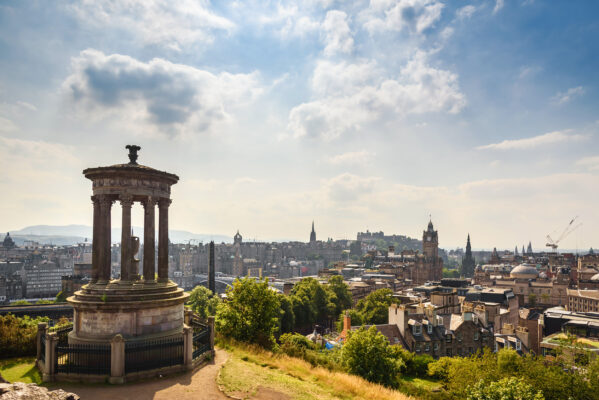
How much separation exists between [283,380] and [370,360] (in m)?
11.7

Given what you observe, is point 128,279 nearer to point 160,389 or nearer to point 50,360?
point 50,360

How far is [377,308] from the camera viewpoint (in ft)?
192

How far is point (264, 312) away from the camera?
24562 millimetres

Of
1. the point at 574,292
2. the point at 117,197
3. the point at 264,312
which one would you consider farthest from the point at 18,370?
the point at 574,292

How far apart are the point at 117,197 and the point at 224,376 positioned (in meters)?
10.1

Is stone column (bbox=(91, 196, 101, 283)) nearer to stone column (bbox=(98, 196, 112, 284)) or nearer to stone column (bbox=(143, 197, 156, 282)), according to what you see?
stone column (bbox=(98, 196, 112, 284))

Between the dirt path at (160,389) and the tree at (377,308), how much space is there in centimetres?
4558

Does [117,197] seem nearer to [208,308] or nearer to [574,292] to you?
[208,308]

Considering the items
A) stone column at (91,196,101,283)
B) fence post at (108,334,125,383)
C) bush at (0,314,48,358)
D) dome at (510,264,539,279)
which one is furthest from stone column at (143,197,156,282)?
dome at (510,264,539,279)

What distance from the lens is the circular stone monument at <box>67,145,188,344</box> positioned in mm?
17250

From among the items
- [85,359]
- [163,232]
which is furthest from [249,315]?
[85,359]

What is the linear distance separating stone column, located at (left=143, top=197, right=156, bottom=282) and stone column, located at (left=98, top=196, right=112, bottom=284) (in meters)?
1.68

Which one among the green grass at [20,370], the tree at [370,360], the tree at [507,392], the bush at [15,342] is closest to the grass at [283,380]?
the tree at [507,392]

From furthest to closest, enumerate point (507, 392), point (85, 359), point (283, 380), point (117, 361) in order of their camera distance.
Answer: point (507, 392)
point (283, 380)
point (85, 359)
point (117, 361)
